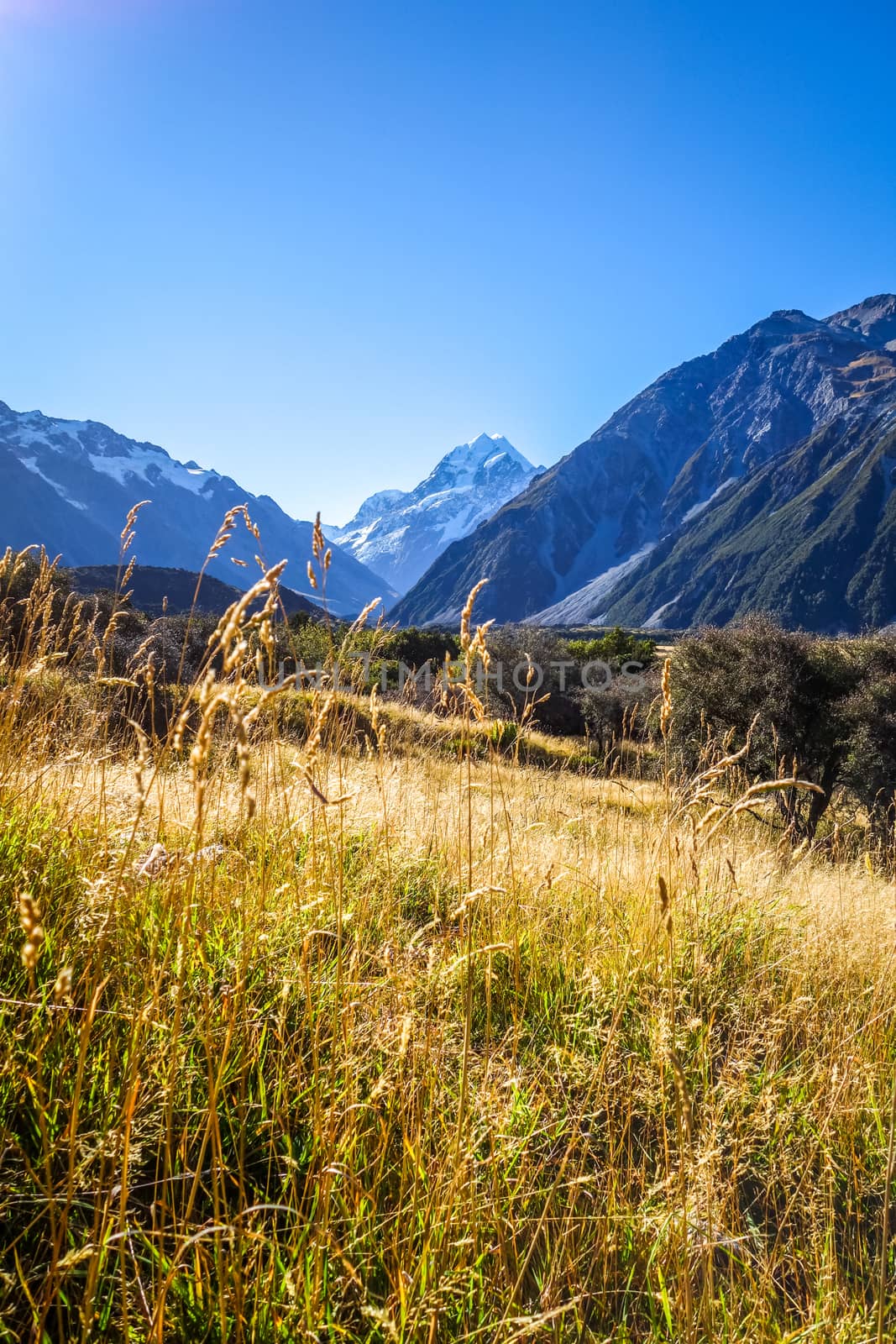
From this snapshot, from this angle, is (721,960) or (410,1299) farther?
(721,960)

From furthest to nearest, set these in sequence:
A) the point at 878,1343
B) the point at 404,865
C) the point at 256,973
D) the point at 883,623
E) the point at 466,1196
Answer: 1. the point at 883,623
2. the point at 404,865
3. the point at 256,973
4. the point at 466,1196
5. the point at 878,1343

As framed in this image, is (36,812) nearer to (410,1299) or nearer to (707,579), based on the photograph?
(410,1299)

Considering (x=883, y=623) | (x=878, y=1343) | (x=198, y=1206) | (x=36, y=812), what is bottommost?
(x=198, y=1206)

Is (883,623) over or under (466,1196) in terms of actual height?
over

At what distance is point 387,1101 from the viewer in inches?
65.9

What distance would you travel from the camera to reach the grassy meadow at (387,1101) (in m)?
1.21

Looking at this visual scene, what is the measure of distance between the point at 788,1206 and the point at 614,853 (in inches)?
86.5

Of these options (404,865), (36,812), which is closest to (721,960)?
(404,865)

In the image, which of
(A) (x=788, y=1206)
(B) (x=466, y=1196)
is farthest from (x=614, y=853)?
(B) (x=466, y=1196)

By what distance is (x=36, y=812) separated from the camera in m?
2.59

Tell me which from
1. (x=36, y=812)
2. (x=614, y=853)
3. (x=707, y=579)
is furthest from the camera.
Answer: (x=707, y=579)

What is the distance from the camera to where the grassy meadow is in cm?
121

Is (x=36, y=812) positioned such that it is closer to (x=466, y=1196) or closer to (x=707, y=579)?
(x=466, y=1196)

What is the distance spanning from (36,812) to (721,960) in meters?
2.88
